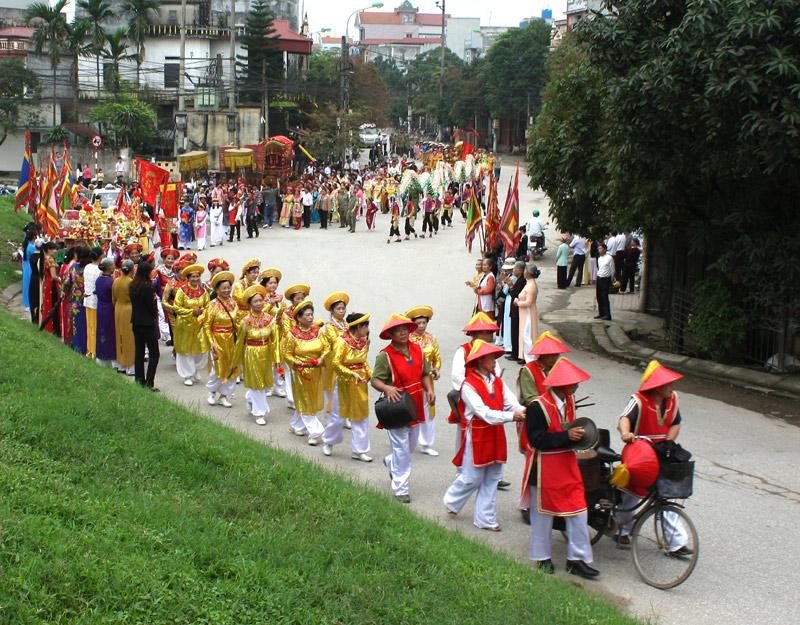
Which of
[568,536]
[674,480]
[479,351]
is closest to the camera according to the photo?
[674,480]

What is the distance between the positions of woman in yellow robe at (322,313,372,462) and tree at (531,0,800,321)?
545 centimetres

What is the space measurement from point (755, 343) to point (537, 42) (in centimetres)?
6200

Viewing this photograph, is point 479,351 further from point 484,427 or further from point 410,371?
point 410,371

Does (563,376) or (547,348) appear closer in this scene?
(563,376)

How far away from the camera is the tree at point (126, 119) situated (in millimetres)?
48188

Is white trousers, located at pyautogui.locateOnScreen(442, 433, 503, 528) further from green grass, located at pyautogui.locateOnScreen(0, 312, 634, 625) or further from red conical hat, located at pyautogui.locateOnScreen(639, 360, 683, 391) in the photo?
red conical hat, located at pyautogui.locateOnScreen(639, 360, 683, 391)

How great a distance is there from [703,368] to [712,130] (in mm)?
3675

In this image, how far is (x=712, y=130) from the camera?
1139 cm

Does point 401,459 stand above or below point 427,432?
above

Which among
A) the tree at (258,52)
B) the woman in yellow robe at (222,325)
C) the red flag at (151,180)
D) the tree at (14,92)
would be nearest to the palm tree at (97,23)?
the tree at (14,92)

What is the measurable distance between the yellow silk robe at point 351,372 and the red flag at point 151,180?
579 inches

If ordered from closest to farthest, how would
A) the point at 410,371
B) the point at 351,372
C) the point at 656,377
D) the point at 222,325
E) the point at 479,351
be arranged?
the point at 656,377 < the point at 479,351 < the point at 410,371 < the point at 351,372 < the point at 222,325

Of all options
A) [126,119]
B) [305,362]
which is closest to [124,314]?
[305,362]

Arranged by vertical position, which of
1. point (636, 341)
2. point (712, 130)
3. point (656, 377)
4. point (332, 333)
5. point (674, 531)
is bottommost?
point (636, 341)
